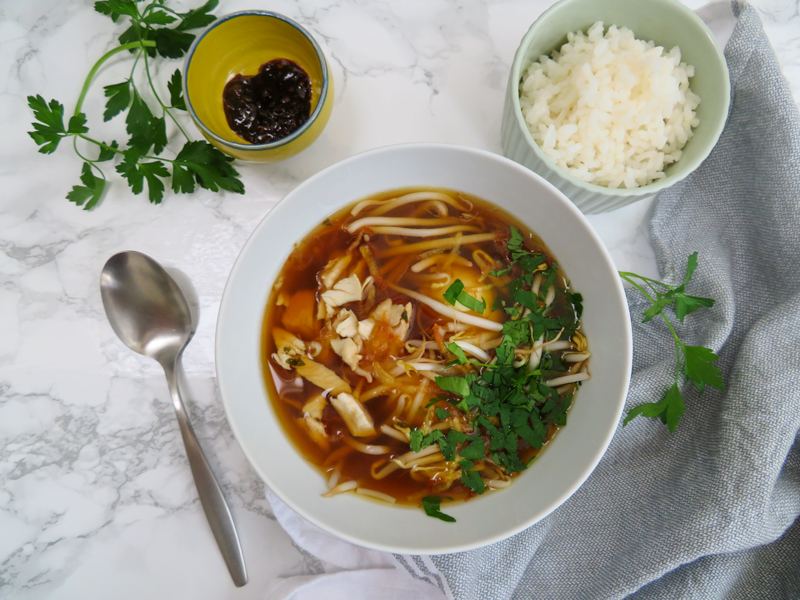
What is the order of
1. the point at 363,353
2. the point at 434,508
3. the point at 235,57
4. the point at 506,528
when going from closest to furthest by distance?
1. the point at 506,528
2. the point at 434,508
3. the point at 363,353
4. the point at 235,57

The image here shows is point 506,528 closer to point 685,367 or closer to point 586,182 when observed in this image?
point 685,367

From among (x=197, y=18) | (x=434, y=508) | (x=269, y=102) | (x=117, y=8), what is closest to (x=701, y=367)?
(x=434, y=508)

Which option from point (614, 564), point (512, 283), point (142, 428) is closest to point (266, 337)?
point (142, 428)

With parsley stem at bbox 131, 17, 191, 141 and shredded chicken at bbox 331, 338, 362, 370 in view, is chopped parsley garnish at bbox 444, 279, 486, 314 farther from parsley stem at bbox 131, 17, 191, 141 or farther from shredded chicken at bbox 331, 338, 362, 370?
parsley stem at bbox 131, 17, 191, 141

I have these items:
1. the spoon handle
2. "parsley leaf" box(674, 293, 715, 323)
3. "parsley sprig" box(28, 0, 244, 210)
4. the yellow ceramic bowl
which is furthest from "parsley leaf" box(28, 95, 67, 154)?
"parsley leaf" box(674, 293, 715, 323)

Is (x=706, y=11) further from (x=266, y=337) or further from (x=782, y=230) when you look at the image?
(x=266, y=337)
